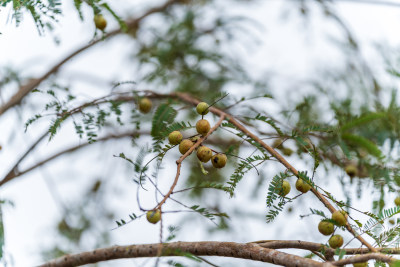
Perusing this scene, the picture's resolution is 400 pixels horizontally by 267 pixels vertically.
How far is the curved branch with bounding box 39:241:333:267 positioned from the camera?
2.38 ft

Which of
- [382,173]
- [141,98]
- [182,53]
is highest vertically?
[182,53]

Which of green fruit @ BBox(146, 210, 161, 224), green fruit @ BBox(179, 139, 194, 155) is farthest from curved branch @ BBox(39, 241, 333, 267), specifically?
green fruit @ BBox(179, 139, 194, 155)

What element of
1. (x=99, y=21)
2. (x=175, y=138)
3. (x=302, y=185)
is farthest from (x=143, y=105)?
(x=302, y=185)

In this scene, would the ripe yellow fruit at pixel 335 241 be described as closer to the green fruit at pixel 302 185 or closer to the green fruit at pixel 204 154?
the green fruit at pixel 302 185

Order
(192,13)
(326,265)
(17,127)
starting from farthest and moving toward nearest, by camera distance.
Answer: (192,13) < (17,127) < (326,265)

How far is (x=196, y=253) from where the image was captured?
848 millimetres

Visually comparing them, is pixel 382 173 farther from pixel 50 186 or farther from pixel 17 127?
pixel 17 127

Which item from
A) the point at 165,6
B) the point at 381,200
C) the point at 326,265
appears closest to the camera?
the point at 326,265

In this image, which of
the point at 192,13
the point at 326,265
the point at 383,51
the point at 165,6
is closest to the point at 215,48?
the point at 192,13

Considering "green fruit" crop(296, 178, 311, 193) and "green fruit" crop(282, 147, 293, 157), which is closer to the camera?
"green fruit" crop(296, 178, 311, 193)

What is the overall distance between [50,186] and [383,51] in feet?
4.30

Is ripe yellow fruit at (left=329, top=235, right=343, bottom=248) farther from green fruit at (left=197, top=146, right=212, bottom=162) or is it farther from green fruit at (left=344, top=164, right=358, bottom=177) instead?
green fruit at (left=344, top=164, right=358, bottom=177)

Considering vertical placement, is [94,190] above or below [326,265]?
above

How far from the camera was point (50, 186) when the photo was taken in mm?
1698
